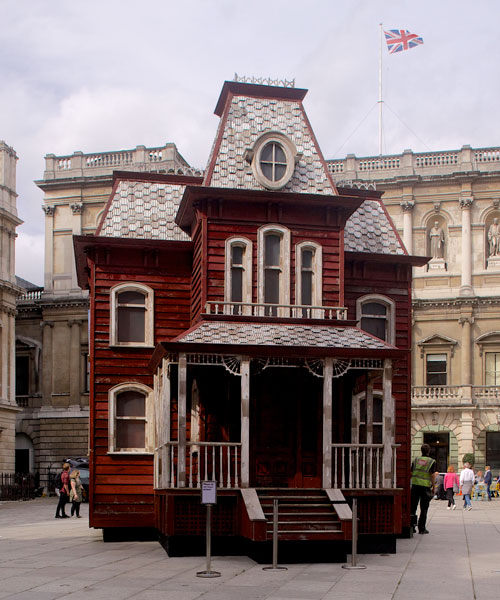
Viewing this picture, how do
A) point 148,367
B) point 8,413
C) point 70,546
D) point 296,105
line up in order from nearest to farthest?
point 70,546 → point 148,367 → point 296,105 → point 8,413

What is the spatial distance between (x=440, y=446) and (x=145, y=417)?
106 feet

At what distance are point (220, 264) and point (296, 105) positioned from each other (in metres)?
4.87

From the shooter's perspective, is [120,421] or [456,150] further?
[456,150]

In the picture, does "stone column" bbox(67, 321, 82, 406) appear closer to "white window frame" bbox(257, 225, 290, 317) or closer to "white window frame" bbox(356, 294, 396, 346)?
"white window frame" bbox(356, 294, 396, 346)

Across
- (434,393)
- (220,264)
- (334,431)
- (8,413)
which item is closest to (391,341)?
(334,431)

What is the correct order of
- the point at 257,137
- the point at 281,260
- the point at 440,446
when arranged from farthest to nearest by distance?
the point at 440,446 < the point at 257,137 < the point at 281,260

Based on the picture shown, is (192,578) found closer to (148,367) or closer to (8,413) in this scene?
(148,367)

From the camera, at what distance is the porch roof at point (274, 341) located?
18.9 m

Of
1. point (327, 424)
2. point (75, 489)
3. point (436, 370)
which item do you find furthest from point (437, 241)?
point (327, 424)

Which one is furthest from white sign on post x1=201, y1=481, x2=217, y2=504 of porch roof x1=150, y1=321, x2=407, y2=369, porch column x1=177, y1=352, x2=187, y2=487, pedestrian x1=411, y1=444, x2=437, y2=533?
pedestrian x1=411, y1=444, x2=437, y2=533

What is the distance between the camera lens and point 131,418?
2305cm

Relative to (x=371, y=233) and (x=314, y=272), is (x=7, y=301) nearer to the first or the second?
(x=371, y=233)

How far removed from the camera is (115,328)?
915 inches

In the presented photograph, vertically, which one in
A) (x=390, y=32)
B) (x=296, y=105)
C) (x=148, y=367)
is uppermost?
(x=390, y=32)
